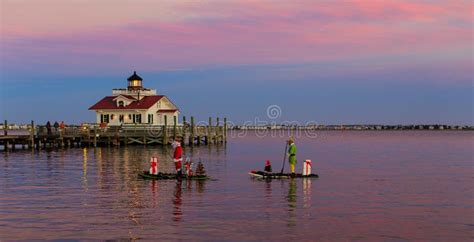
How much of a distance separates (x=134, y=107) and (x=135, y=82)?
573 centimetres

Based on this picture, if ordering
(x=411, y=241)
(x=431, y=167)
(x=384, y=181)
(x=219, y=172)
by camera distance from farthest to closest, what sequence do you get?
(x=431, y=167) < (x=219, y=172) < (x=384, y=181) < (x=411, y=241)

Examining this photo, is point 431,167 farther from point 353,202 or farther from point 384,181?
point 353,202

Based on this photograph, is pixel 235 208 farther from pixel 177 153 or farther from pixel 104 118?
pixel 104 118

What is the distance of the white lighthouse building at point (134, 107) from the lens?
3164 inches

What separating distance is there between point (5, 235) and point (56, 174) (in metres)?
19.7

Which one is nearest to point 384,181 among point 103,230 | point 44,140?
point 103,230

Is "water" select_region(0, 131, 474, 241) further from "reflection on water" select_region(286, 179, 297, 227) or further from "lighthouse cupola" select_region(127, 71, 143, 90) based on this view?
"lighthouse cupola" select_region(127, 71, 143, 90)

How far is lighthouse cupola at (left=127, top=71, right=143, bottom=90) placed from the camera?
8450 centimetres

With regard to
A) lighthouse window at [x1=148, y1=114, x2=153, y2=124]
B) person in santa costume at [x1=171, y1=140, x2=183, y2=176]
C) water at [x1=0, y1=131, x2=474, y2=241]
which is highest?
lighthouse window at [x1=148, y1=114, x2=153, y2=124]

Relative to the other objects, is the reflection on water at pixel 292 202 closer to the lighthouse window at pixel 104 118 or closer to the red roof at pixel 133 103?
the red roof at pixel 133 103

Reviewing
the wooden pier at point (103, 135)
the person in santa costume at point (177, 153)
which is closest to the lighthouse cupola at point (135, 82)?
the wooden pier at point (103, 135)

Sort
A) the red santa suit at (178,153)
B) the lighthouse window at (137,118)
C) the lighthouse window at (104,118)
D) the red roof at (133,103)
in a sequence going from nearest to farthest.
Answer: the red santa suit at (178,153) < the lighthouse window at (137,118) < the red roof at (133,103) < the lighthouse window at (104,118)

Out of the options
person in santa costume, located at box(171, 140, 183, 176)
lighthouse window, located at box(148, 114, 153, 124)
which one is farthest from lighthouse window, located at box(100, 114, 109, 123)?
person in santa costume, located at box(171, 140, 183, 176)

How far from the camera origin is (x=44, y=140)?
71188mm
